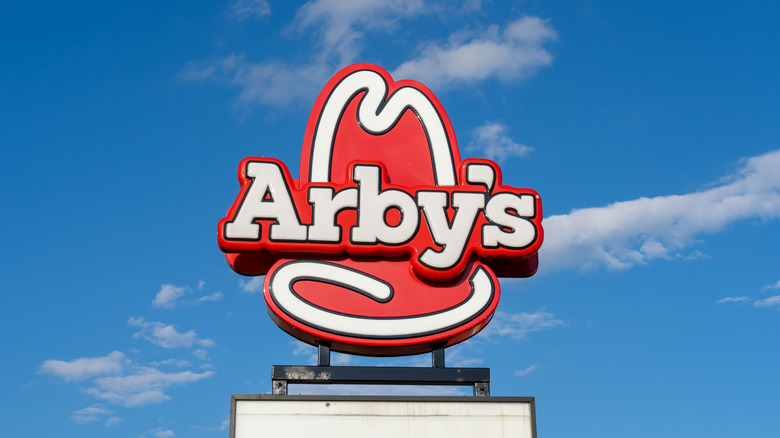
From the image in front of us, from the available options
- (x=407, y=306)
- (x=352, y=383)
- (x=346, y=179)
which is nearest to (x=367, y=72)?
(x=346, y=179)

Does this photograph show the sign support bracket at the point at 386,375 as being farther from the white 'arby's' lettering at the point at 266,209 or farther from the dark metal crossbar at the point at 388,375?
the white 'arby's' lettering at the point at 266,209

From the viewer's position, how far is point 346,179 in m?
14.5

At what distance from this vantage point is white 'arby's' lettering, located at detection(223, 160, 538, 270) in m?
13.8

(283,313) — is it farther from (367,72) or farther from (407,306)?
(367,72)

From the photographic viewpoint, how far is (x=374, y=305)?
13.6 m

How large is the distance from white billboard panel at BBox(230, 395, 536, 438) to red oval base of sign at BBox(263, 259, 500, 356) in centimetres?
100

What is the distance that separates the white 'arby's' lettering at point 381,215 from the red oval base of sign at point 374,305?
0.36 metres

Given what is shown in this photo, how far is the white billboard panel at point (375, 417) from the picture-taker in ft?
40.4

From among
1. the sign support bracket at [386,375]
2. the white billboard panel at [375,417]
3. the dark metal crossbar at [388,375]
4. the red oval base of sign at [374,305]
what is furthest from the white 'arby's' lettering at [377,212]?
the white billboard panel at [375,417]

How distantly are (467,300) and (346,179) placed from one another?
265cm

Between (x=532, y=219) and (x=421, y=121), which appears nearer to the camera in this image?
(x=532, y=219)

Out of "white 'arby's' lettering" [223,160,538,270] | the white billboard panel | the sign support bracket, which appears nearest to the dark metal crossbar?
the sign support bracket

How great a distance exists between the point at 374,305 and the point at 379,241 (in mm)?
980

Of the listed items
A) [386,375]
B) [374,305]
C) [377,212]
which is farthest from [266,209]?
[386,375]
